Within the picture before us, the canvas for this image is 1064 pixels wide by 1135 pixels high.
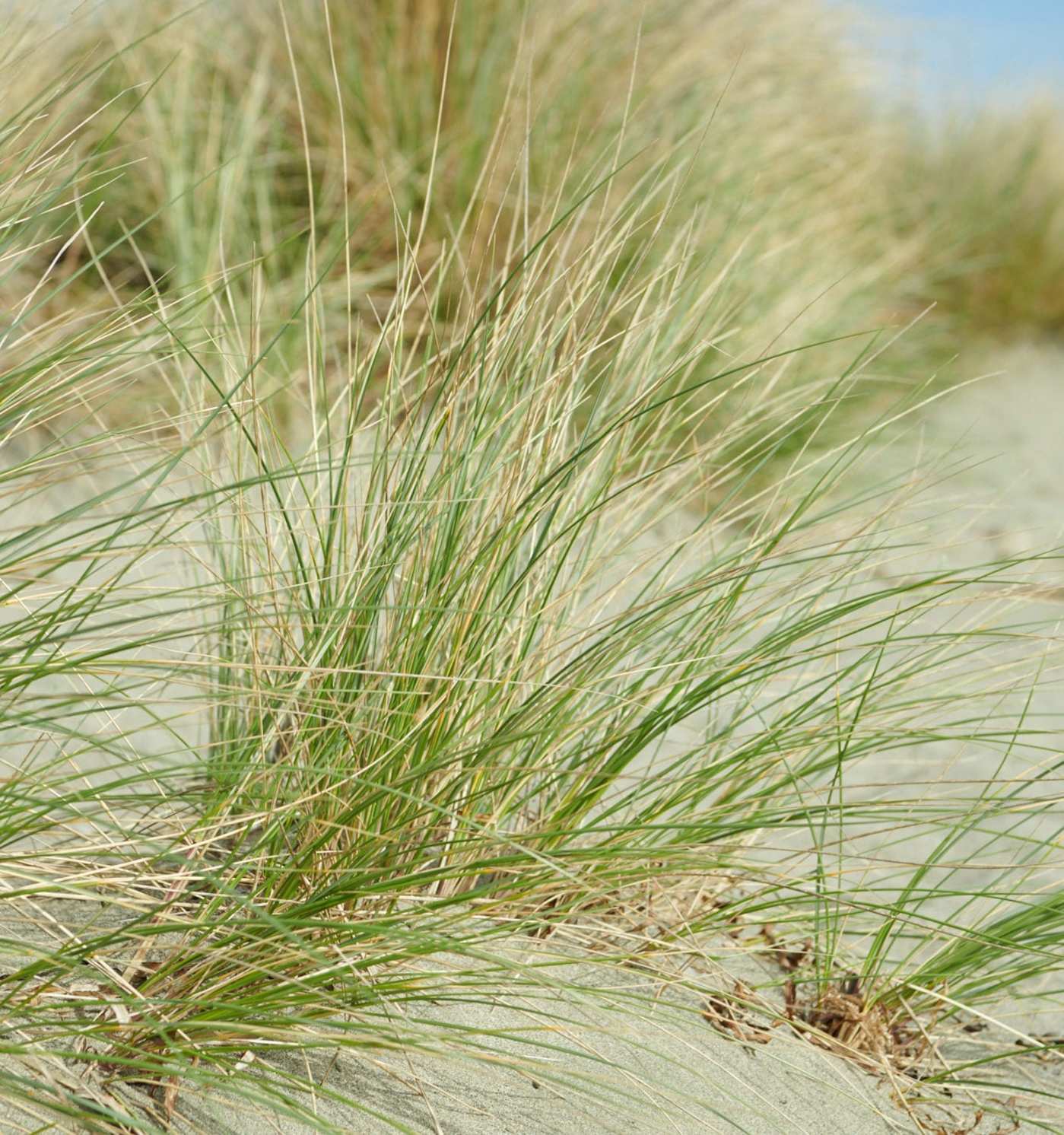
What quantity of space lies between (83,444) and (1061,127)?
6.87 meters

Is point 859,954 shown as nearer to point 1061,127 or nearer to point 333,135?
point 333,135

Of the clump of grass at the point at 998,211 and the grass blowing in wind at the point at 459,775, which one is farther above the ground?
the clump of grass at the point at 998,211

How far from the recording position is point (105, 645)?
1.61 meters

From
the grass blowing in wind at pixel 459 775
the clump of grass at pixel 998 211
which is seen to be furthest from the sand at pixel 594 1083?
the clump of grass at pixel 998 211

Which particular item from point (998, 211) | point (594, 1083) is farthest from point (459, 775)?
point (998, 211)

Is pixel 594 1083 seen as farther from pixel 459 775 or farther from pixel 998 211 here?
pixel 998 211

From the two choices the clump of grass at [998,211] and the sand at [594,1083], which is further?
the clump of grass at [998,211]

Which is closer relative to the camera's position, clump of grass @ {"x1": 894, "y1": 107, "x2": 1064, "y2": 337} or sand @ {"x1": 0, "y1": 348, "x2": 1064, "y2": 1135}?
sand @ {"x1": 0, "y1": 348, "x2": 1064, "y2": 1135}

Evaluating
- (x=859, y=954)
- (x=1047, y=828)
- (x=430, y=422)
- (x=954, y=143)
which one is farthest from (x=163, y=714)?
(x=954, y=143)

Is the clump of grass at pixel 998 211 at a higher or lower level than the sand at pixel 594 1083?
higher

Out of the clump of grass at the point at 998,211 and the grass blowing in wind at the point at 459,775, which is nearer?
the grass blowing in wind at the point at 459,775

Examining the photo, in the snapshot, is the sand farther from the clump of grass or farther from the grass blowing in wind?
the clump of grass

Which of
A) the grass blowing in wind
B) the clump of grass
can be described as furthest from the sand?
the clump of grass

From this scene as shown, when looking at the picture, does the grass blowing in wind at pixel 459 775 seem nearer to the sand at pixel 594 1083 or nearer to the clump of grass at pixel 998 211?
the sand at pixel 594 1083
